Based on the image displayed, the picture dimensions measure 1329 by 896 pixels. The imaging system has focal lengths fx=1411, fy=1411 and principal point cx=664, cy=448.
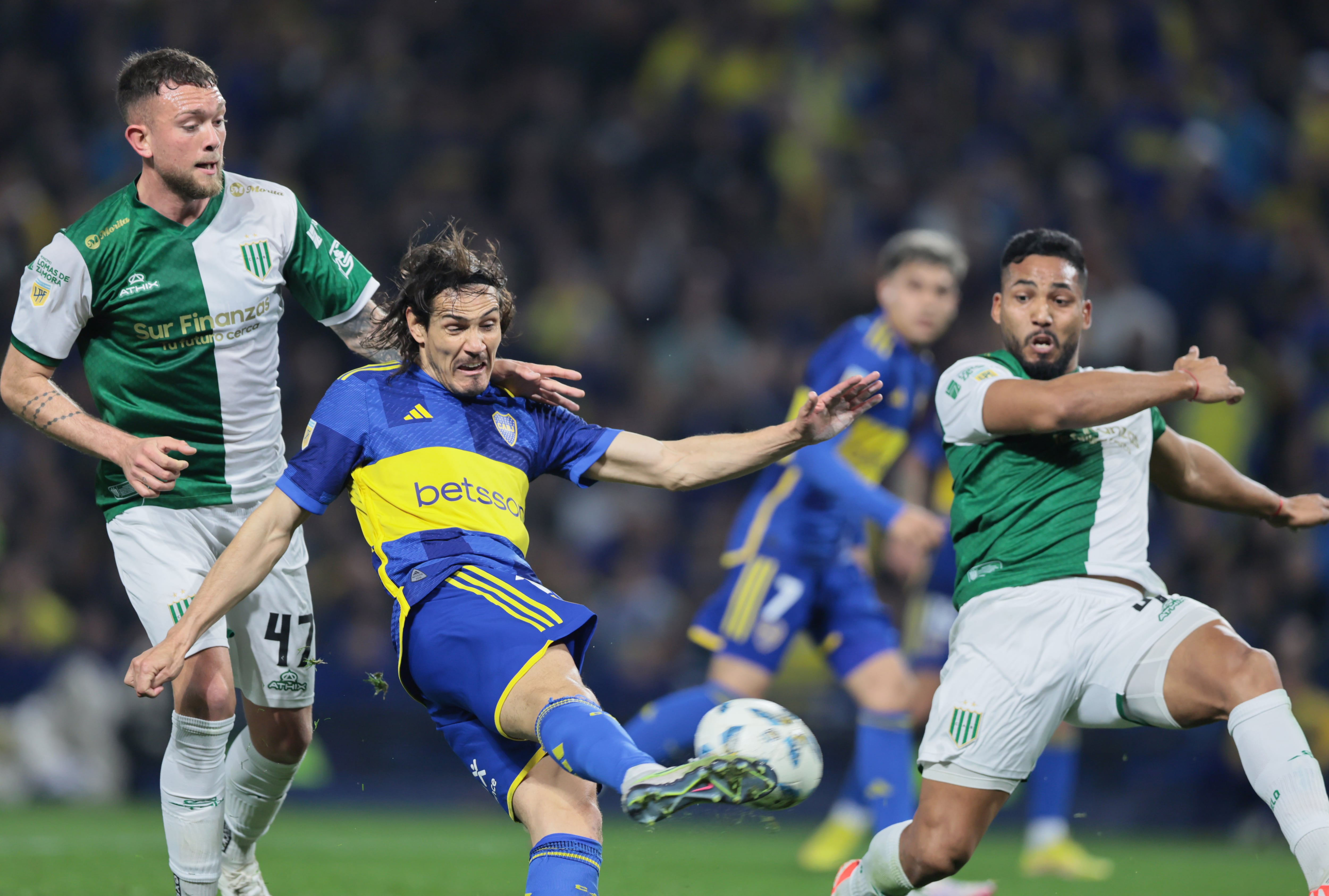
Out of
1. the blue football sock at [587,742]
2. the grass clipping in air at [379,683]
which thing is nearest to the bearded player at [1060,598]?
the blue football sock at [587,742]

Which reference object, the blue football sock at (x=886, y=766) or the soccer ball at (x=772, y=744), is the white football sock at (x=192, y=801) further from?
the blue football sock at (x=886, y=766)

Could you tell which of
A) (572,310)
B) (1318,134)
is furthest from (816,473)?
(1318,134)

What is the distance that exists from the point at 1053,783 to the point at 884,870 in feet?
11.0

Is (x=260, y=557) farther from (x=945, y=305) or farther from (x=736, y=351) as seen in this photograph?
(x=736, y=351)

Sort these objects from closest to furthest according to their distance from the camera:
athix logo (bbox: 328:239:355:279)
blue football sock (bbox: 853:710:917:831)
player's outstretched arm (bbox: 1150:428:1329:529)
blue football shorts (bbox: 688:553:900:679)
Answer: player's outstretched arm (bbox: 1150:428:1329:529) → athix logo (bbox: 328:239:355:279) → blue football sock (bbox: 853:710:917:831) → blue football shorts (bbox: 688:553:900:679)

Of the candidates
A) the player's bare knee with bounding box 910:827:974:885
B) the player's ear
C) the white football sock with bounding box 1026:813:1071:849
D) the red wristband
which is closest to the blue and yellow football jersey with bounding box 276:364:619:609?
the player's ear

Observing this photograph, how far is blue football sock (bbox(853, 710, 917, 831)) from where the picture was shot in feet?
19.8

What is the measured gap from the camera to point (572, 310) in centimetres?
1296

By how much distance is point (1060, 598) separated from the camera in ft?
14.2

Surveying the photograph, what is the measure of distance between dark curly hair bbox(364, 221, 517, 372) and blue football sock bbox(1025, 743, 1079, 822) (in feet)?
14.1

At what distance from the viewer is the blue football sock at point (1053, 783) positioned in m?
7.32

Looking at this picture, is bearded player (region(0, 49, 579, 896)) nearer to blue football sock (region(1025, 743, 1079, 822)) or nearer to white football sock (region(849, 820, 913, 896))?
white football sock (region(849, 820, 913, 896))

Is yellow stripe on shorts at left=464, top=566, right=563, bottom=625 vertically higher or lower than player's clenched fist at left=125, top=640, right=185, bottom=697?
higher

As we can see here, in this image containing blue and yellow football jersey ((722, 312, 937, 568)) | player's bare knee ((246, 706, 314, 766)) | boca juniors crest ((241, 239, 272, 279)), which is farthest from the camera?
blue and yellow football jersey ((722, 312, 937, 568))
